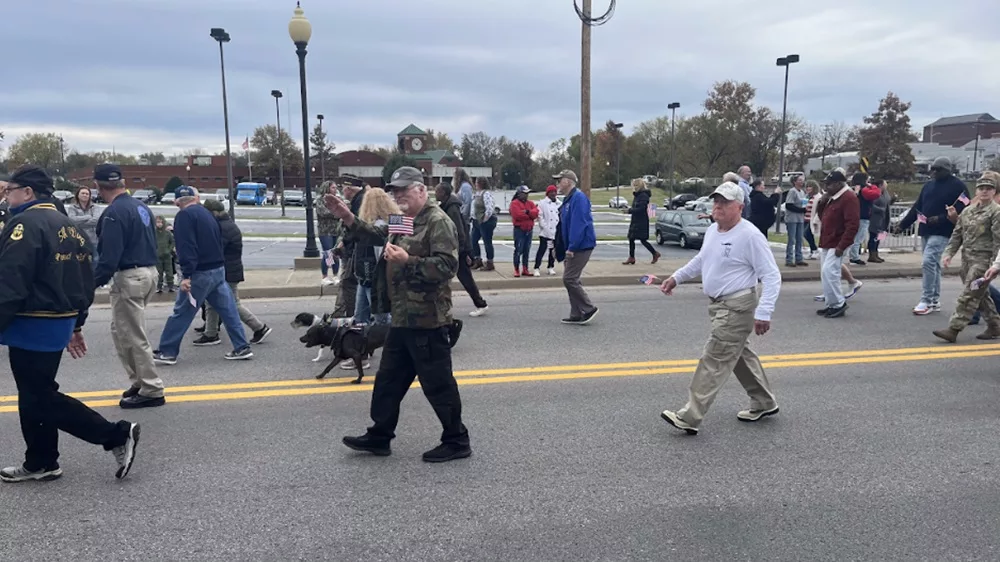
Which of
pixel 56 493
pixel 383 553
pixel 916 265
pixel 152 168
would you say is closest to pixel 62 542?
pixel 56 493

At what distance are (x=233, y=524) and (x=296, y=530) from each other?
1.13 ft

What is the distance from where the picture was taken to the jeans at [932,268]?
29.9 ft

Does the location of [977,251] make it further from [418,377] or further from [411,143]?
[411,143]

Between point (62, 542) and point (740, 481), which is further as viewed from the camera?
point (740, 481)

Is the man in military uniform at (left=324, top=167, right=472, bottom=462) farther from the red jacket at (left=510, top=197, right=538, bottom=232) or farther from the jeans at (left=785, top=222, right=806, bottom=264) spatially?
the jeans at (left=785, top=222, right=806, bottom=264)

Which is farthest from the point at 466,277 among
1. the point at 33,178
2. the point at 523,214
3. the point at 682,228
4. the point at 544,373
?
the point at 682,228

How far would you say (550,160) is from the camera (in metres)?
87.4

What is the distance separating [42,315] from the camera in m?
3.89

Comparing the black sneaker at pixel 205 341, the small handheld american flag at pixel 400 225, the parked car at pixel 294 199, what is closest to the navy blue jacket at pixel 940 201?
the small handheld american flag at pixel 400 225

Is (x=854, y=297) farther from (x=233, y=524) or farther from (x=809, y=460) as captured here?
(x=233, y=524)

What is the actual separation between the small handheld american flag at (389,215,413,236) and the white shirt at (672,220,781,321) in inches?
84.3

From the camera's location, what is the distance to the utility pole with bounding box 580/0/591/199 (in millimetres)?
14430

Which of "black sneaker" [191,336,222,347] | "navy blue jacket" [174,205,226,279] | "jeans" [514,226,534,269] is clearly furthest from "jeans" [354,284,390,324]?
"jeans" [514,226,534,269]

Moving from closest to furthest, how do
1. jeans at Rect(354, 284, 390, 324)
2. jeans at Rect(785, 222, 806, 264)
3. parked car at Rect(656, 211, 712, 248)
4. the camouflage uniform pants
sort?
jeans at Rect(354, 284, 390, 324) → the camouflage uniform pants → jeans at Rect(785, 222, 806, 264) → parked car at Rect(656, 211, 712, 248)
